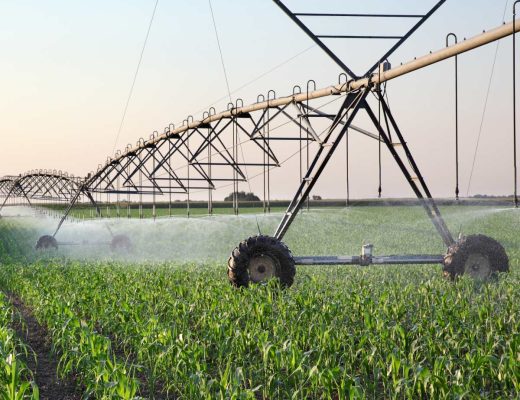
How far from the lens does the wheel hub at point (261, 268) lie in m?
11.8

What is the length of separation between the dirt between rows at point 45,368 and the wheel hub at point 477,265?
7164mm

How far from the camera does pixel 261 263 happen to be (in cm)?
1187

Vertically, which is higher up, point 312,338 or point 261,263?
point 261,263

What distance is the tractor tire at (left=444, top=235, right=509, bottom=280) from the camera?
12.3 meters

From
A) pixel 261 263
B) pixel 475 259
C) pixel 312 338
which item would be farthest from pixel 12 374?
pixel 475 259

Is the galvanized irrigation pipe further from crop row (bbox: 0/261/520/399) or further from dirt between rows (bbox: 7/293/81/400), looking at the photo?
dirt between rows (bbox: 7/293/81/400)

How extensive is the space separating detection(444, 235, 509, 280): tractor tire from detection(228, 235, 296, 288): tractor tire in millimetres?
2856

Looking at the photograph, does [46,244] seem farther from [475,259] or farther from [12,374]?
[12,374]

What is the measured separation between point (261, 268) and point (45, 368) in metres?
4.34

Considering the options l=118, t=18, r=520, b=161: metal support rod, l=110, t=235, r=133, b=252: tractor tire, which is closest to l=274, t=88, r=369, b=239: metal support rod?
l=118, t=18, r=520, b=161: metal support rod

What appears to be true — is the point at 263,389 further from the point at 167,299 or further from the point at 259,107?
the point at 259,107

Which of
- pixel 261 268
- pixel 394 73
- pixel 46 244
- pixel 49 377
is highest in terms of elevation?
pixel 394 73

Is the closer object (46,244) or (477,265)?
(477,265)

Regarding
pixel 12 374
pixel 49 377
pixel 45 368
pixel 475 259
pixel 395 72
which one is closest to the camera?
pixel 12 374
